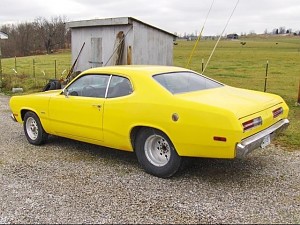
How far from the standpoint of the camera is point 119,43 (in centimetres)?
1212

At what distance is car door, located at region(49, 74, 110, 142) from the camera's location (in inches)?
A: 205

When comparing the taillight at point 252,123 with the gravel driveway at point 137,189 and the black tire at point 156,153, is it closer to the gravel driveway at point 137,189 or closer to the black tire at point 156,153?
the gravel driveway at point 137,189

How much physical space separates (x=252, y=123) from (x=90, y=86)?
2.54m

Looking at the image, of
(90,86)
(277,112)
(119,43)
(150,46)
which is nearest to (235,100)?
(277,112)

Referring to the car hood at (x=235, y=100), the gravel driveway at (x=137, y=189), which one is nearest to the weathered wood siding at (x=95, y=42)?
the gravel driveway at (x=137, y=189)

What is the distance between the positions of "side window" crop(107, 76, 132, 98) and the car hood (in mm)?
816

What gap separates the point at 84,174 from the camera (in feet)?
15.9

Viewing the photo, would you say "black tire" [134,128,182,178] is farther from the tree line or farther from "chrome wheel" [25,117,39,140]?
the tree line

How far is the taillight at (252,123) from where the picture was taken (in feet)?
13.3

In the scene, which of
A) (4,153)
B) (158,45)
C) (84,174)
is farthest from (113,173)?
(158,45)

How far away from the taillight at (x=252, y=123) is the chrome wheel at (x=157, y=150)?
40.6 inches

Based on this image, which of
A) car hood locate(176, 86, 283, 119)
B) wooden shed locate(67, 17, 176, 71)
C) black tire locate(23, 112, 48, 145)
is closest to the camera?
car hood locate(176, 86, 283, 119)

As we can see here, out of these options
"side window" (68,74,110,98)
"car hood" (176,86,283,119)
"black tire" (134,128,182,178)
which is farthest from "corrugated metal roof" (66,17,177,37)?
"black tire" (134,128,182,178)

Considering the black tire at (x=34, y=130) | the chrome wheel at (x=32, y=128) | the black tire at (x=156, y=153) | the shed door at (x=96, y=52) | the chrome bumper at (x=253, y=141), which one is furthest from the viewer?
the shed door at (x=96, y=52)
